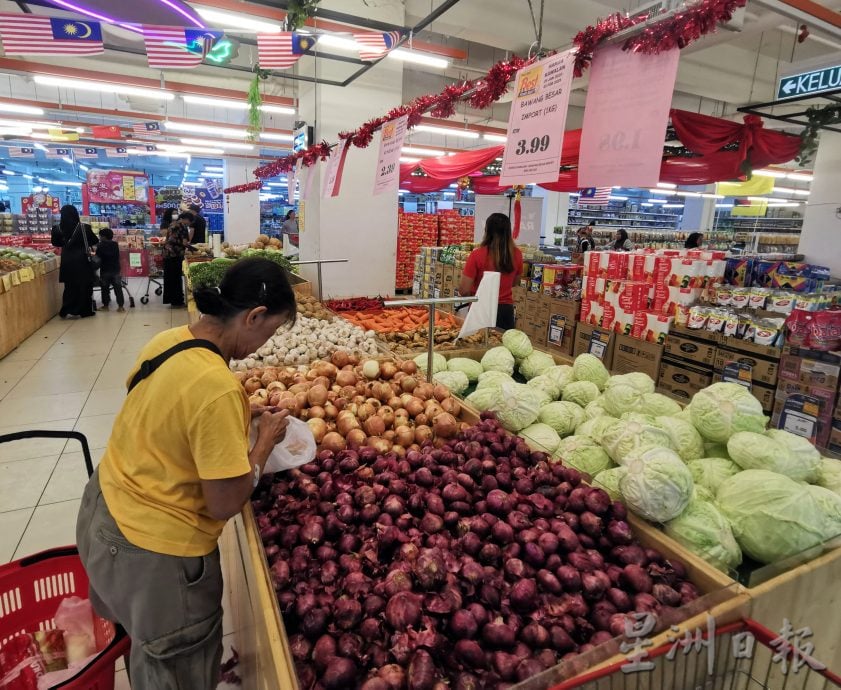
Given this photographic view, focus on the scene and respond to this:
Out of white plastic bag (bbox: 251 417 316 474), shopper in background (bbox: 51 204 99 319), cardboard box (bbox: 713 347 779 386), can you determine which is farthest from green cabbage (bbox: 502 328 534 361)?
shopper in background (bbox: 51 204 99 319)

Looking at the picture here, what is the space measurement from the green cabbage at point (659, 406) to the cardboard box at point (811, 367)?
234 centimetres

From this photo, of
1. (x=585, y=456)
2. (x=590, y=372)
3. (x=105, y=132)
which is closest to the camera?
(x=585, y=456)

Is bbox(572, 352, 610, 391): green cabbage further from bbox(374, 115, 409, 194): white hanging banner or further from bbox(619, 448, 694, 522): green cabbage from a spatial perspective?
bbox(374, 115, 409, 194): white hanging banner

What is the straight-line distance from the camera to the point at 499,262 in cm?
444

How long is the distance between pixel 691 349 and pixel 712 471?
3112 millimetres

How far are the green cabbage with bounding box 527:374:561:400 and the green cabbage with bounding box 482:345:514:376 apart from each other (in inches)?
12.7

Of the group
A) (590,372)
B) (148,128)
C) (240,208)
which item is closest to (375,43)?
(590,372)

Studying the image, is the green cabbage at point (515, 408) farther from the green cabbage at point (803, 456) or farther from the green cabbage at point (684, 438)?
the green cabbage at point (803, 456)

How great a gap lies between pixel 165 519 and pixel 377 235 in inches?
244

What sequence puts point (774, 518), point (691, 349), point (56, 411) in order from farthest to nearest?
point (56, 411)
point (691, 349)
point (774, 518)

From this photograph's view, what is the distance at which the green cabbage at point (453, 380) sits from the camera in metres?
3.03

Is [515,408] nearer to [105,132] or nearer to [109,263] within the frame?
[109,263]

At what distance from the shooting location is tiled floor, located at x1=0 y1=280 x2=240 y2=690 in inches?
121

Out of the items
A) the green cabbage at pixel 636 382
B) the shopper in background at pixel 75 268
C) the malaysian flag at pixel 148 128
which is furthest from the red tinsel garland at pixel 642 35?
the malaysian flag at pixel 148 128
